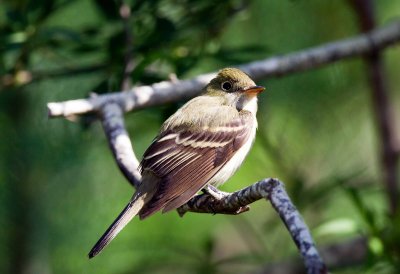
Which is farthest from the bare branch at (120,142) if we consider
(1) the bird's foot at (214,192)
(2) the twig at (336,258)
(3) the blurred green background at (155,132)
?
(2) the twig at (336,258)

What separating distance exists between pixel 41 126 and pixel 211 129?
42.8 inches

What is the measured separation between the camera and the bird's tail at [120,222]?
347 cm

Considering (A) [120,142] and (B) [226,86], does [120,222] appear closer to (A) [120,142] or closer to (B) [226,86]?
(A) [120,142]

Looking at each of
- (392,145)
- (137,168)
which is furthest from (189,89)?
(392,145)

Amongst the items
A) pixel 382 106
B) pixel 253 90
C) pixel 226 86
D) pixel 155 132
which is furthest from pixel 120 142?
pixel 382 106

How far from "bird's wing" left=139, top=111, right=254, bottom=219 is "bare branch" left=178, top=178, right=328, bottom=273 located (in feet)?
0.53

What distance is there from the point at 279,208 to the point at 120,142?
1.21 m

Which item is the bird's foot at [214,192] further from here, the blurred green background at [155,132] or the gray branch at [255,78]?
the blurred green background at [155,132]

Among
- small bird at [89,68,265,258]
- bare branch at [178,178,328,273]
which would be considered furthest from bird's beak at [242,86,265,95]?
bare branch at [178,178,328,273]

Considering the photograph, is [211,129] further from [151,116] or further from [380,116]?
[380,116]

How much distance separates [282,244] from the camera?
5.23 metres

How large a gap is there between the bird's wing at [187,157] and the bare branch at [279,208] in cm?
16

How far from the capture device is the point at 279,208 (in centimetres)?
271

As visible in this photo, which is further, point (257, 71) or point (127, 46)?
point (257, 71)
